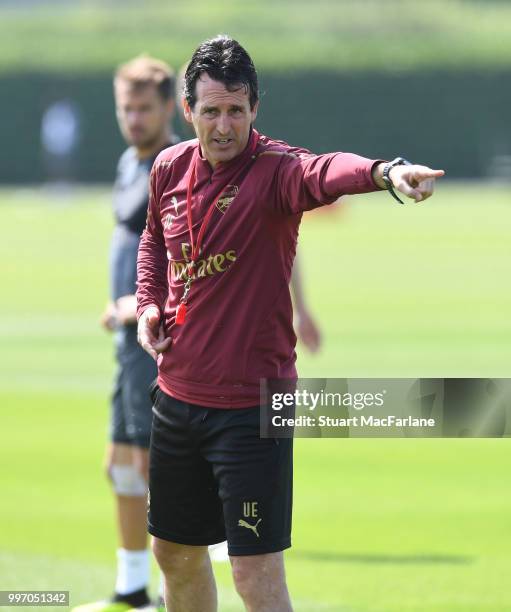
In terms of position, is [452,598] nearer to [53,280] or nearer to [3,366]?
[3,366]

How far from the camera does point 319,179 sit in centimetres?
Answer: 496

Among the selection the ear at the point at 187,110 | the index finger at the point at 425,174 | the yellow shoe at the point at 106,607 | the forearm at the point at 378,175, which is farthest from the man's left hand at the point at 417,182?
the yellow shoe at the point at 106,607

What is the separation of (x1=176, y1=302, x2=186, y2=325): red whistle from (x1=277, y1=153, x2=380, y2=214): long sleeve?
0.53m

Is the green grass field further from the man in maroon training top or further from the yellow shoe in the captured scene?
the man in maroon training top

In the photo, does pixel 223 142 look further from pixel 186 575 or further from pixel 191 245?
pixel 186 575

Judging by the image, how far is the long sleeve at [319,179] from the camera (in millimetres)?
4816

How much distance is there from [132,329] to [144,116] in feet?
3.55

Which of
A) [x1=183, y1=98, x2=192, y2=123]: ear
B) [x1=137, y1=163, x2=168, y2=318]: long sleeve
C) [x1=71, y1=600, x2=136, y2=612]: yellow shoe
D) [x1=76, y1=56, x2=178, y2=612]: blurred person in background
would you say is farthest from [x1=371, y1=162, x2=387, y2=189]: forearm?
[x1=71, y1=600, x2=136, y2=612]: yellow shoe

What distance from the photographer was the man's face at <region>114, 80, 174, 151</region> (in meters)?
7.37

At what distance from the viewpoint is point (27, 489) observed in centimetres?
977

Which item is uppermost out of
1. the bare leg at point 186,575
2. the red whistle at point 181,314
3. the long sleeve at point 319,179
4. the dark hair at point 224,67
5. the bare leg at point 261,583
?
the dark hair at point 224,67

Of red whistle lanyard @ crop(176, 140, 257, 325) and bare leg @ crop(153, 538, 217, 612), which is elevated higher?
red whistle lanyard @ crop(176, 140, 257, 325)

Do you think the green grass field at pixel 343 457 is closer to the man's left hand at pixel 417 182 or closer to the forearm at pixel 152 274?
the forearm at pixel 152 274

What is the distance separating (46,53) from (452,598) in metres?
56.7
